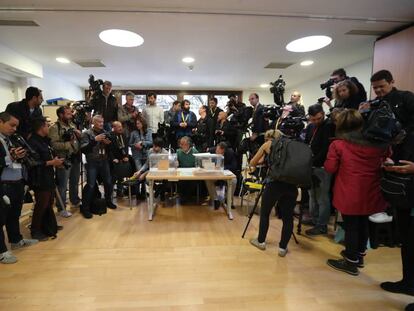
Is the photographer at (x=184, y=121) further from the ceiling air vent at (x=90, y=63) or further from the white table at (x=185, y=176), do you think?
the ceiling air vent at (x=90, y=63)

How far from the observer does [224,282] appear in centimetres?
199

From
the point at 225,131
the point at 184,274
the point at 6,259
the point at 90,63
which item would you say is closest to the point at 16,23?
the point at 90,63

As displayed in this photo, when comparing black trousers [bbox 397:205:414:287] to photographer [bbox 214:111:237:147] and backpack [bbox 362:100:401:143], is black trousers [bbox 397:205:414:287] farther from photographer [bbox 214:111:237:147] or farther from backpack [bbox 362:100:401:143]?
photographer [bbox 214:111:237:147]

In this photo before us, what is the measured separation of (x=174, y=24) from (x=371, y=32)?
2.74m

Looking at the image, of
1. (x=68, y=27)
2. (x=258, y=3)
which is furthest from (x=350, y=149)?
(x=68, y=27)

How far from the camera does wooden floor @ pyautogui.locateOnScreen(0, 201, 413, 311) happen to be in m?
1.76

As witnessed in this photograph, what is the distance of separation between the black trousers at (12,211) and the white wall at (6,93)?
3240 millimetres

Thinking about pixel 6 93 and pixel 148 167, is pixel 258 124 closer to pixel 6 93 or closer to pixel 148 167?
pixel 148 167

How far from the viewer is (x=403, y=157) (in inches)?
67.3

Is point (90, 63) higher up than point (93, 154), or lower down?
higher up

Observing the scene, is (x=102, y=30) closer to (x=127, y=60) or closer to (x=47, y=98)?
(x=127, y=60)

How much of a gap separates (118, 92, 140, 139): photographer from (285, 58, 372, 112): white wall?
4.32m

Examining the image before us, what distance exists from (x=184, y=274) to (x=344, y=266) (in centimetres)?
145

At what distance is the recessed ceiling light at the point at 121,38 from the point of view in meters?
3.31
